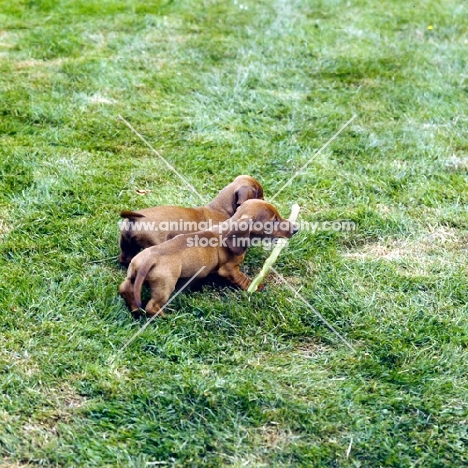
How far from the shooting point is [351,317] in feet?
12.8

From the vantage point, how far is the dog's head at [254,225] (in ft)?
13.4

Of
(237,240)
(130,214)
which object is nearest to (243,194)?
(237,240)

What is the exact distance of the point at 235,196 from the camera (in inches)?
178

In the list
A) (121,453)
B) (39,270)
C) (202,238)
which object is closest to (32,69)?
(39,270)

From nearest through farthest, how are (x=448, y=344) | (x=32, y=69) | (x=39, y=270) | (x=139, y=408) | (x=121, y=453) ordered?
1. (x=121, y=453)
2. (x=139, y=408)
3. (x=448, y=344)
4. (x=39, y=270)
5. (x=32, y=69)

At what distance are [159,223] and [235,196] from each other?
0.66 meters

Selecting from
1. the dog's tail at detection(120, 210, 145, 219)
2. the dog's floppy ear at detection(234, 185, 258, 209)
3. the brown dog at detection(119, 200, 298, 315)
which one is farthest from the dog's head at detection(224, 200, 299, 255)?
the dog's tail at detection(120, 210, 145, 219)

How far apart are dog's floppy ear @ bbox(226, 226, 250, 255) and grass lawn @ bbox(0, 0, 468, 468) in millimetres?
272

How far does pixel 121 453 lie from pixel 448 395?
5.30 feet

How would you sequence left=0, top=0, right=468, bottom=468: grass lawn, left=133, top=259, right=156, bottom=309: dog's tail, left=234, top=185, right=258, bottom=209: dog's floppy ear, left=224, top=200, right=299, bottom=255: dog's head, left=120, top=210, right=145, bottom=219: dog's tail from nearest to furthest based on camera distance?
left=0, top=0, right=468, bottom=468: grass lawn < left=133, top=259, right=156, bottom=309: dog's tail < left=120, top=210, right=145, bottom=219: dog's tail < left=224, top=200, right=299, bottom=255: dog's head < left=234, top=185, right=258, bottom=209: dog's floppy ear

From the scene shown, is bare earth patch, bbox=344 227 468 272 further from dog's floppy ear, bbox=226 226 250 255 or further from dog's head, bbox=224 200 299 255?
dog's floppy ear, bbox=226 226 250 255

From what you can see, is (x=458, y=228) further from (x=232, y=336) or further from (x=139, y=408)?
(x=139, y=408)

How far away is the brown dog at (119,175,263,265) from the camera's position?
4.05m

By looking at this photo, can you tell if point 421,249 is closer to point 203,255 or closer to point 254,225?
point 254,225
